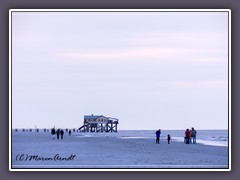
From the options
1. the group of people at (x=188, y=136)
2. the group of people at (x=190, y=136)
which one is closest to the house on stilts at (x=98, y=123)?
the group of people at (x=188, y=136)

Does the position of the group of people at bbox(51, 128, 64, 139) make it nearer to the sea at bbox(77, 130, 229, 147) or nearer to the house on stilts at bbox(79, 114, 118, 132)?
the house on stilts at bbox(79, 114, 118, 132)

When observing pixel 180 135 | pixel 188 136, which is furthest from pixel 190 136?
pixel 180 135

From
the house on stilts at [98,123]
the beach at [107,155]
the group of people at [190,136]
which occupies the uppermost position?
the house on stilts at [98,123]

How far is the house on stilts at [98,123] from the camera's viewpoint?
74.5ft

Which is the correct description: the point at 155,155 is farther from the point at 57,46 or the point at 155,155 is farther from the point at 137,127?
the point at 57,46

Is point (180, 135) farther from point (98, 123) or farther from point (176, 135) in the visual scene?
point (98, 123)

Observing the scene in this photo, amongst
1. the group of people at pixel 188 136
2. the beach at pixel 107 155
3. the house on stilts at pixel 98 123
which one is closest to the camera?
the beach at pixel 107 155

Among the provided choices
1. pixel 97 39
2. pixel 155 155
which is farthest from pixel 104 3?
pixel 155 155

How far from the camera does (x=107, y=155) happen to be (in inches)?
896

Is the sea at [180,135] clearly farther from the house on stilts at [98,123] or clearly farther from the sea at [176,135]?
the house on stilts at [98,123]

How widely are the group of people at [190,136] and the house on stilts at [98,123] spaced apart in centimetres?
105

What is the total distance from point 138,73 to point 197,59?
0.87m

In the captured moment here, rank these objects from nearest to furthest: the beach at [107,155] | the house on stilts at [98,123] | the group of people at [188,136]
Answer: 1. the beach at [107,155]
2. the house on stilts at [98,123]
3. the group of people at [188,136]

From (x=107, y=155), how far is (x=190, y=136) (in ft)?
4.27
